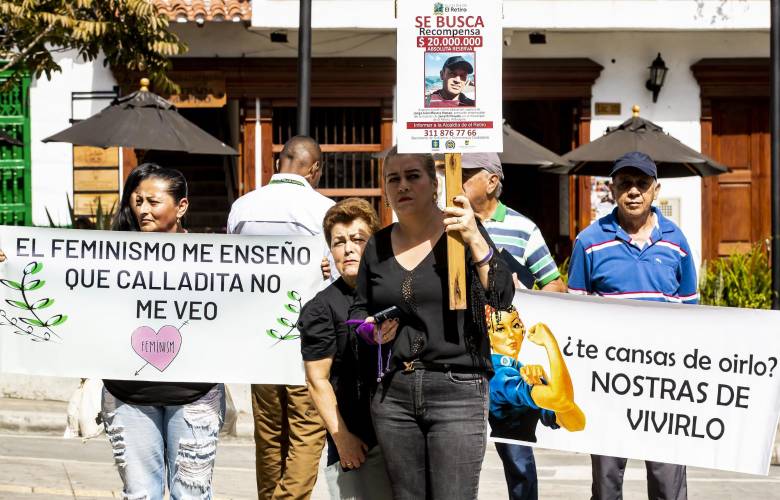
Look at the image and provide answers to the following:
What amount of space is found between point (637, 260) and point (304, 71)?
18.0 ft

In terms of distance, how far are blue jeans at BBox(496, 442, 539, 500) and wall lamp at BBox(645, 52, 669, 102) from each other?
38.4ft

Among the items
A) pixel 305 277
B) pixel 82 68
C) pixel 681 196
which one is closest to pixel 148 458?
pixel 305 277

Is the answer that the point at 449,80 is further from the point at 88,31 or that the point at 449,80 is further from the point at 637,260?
the point at 88,31

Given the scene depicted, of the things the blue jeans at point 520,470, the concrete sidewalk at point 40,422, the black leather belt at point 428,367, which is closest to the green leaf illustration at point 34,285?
the blue jeans at point 520,470

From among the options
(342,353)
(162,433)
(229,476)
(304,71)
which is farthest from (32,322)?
(304,71)

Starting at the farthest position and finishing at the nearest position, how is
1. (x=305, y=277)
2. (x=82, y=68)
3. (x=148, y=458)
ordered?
(x=82, y=68), (x=305, y=277), (x=148, y=458)

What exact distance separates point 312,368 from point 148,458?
2.90 ft

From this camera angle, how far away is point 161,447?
18.2 feet

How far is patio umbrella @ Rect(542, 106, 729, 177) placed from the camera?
13.8 m

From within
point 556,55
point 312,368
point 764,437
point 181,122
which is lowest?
point 764,437

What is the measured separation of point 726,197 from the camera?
18484 millimetres

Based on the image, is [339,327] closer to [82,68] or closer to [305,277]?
[305,277]

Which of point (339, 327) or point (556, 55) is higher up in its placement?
point (556, 55)

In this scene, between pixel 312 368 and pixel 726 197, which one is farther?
pixel 726 197
